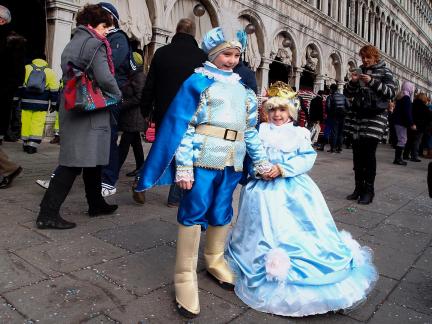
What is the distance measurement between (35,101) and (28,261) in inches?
198

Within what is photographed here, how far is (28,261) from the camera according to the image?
259cm

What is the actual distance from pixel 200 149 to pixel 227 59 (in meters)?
0.52

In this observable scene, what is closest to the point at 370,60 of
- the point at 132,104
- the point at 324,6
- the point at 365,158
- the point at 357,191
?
the point at 365,158

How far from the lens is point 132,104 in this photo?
476cm

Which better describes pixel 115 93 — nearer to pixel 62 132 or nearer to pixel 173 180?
pixel 62 132

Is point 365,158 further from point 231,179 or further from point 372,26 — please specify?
point 372,26

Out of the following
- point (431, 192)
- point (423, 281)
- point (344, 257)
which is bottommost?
point (423, 281)

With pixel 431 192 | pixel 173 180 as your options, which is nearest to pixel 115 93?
pixel 173 180

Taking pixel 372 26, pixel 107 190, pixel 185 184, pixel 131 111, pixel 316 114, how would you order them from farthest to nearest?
pixel 372 26
pixel 316 114
pixel 131 111
pixel 107 190
pixel 185 184

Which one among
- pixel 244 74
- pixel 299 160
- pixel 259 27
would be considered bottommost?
pixel 299 160

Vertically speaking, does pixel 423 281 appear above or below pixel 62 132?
below

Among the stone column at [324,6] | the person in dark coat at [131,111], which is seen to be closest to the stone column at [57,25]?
the person in dark coat at [131,111]

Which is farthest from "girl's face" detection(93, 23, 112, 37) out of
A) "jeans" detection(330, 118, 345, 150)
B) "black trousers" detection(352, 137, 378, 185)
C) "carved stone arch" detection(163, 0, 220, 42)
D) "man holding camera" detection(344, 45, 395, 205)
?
"jeans" detection(330, 118, 345, 150)

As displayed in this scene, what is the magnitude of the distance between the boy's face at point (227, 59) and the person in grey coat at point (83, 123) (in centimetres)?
122
